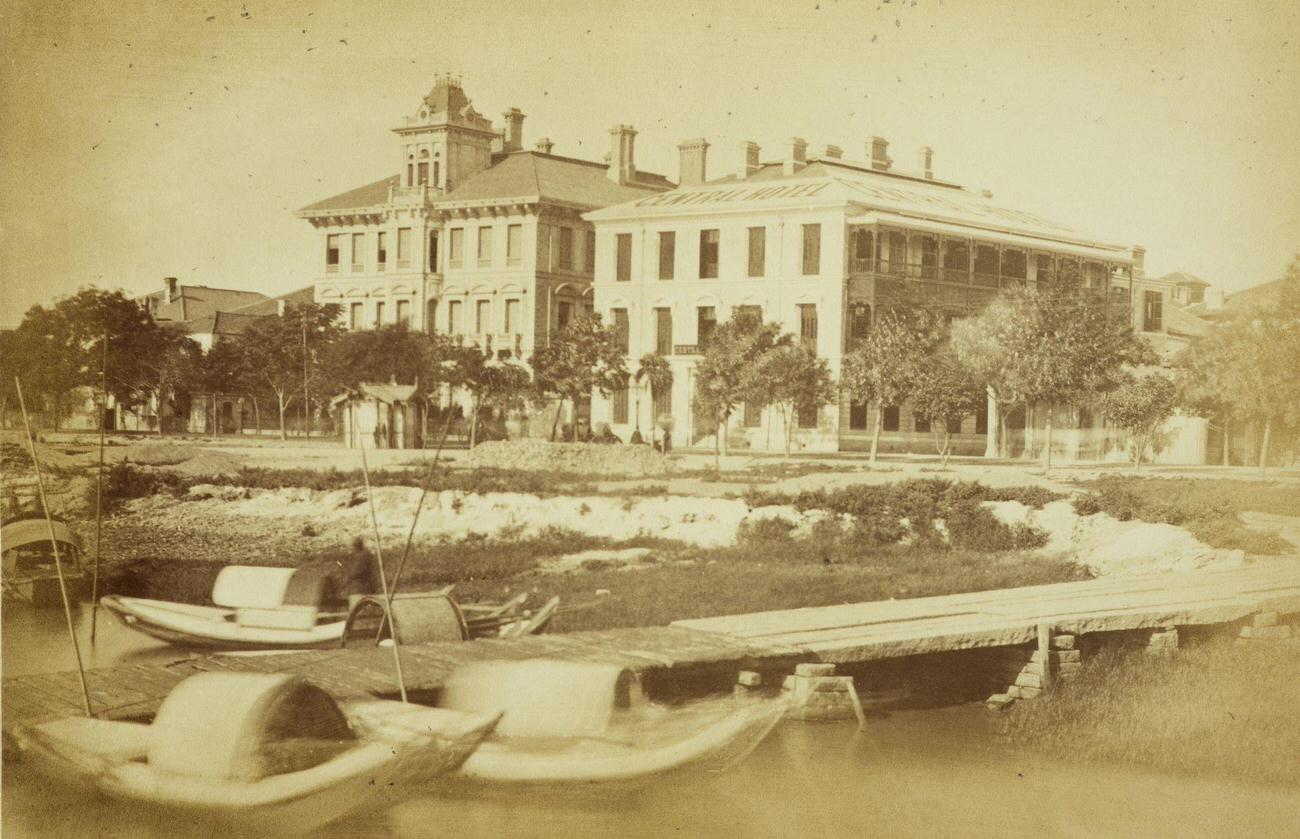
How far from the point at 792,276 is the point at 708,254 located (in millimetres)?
307

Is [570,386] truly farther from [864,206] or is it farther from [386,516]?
[864,206]

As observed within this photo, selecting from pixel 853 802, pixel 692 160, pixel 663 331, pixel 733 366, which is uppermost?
pixel 692 160

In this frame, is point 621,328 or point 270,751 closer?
point 270,751

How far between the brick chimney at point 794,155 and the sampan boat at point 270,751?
2.26 m

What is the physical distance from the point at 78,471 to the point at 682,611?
2308 millimetres

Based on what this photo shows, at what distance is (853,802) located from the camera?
183 inches

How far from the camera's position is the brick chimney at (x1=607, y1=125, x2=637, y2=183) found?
5090 millimetres

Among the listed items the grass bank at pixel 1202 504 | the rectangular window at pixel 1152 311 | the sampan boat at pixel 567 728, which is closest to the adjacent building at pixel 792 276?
the grass bank at pixel 1202 504

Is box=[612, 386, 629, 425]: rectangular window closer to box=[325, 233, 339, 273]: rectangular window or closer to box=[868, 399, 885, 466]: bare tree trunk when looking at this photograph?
box=[868, 399, 885, 466]: bare tree trunk

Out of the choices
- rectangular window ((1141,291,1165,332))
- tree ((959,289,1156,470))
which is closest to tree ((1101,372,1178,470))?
tree ((959,289,1156,470))

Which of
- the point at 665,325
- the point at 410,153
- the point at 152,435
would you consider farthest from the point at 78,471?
the point at 665,325

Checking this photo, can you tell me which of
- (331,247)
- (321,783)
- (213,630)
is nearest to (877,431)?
(331,247)

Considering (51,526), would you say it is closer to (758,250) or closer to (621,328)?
(621,328)

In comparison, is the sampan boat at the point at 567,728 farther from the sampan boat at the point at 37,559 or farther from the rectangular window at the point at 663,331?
the sampan boat at the point at 37,559
